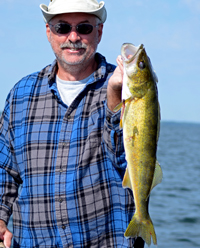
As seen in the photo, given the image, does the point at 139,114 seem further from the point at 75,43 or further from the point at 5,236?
the point at 5,236

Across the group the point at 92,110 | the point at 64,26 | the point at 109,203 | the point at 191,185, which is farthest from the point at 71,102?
the point at 191,185

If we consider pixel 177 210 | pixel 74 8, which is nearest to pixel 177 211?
pixel 177 210

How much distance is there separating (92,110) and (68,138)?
34 cm

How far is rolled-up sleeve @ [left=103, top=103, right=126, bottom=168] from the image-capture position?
11.3 ft

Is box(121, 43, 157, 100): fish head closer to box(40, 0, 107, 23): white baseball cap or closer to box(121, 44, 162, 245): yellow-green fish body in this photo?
box(121, 44, 162, 245): yellow-green fish body

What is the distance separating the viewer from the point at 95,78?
417 centimetres

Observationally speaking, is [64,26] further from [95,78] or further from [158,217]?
[158,217]

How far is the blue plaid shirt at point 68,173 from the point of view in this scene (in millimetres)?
3912

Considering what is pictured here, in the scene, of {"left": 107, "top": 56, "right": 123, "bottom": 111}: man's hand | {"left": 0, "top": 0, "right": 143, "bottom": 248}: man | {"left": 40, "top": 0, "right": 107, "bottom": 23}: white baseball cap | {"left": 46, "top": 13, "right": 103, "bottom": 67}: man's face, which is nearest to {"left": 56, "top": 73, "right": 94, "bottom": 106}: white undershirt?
{"left": 0, "top": 0, "right": 143, "bottom": 248}: man

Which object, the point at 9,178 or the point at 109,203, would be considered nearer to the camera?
the point at 109,203

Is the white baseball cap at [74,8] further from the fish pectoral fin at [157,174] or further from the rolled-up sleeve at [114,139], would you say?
the fish pectoral fin at [157,174]

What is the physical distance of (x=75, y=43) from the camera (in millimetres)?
4145

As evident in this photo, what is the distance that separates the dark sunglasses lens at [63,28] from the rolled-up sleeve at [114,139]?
1.11 meters

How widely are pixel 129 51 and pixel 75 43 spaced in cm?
119
